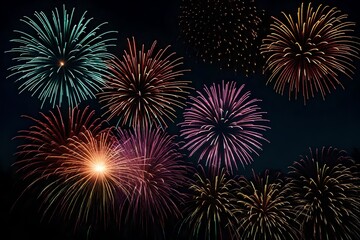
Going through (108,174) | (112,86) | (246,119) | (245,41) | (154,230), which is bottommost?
(154,230)

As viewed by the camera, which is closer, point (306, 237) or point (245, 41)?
point (245, 41)

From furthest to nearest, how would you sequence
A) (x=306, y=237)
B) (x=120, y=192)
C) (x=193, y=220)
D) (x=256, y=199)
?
(x=193, y=220), (x=120, y=192), (x=306, y=237), (x=256, y=199)

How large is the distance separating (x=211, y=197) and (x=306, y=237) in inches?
314

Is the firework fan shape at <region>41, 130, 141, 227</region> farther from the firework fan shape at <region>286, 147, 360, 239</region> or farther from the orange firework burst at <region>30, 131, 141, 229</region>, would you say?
the firework fan shape at <region>286, 147, 360, 239</region>

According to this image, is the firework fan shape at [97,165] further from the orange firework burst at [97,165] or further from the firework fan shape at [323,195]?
the firework fan shape at [323,195]

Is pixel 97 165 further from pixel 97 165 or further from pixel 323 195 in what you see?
pixel 323 195

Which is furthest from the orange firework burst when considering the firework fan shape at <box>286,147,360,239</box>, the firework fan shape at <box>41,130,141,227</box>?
the firework fan shape at <box>286,147,360,239</box>

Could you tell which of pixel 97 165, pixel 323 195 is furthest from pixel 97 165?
pixel 323 195

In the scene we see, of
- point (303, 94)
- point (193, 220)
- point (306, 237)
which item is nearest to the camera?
point (303, 94)

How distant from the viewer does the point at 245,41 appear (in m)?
20.7

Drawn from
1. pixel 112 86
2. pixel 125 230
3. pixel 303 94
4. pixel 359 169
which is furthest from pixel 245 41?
pixel 359 169

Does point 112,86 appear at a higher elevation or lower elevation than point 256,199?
higher

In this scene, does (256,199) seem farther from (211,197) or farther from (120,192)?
(120,192)

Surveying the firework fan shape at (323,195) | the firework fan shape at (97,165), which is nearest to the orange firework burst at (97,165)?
the firework fan shape at (97,165)
